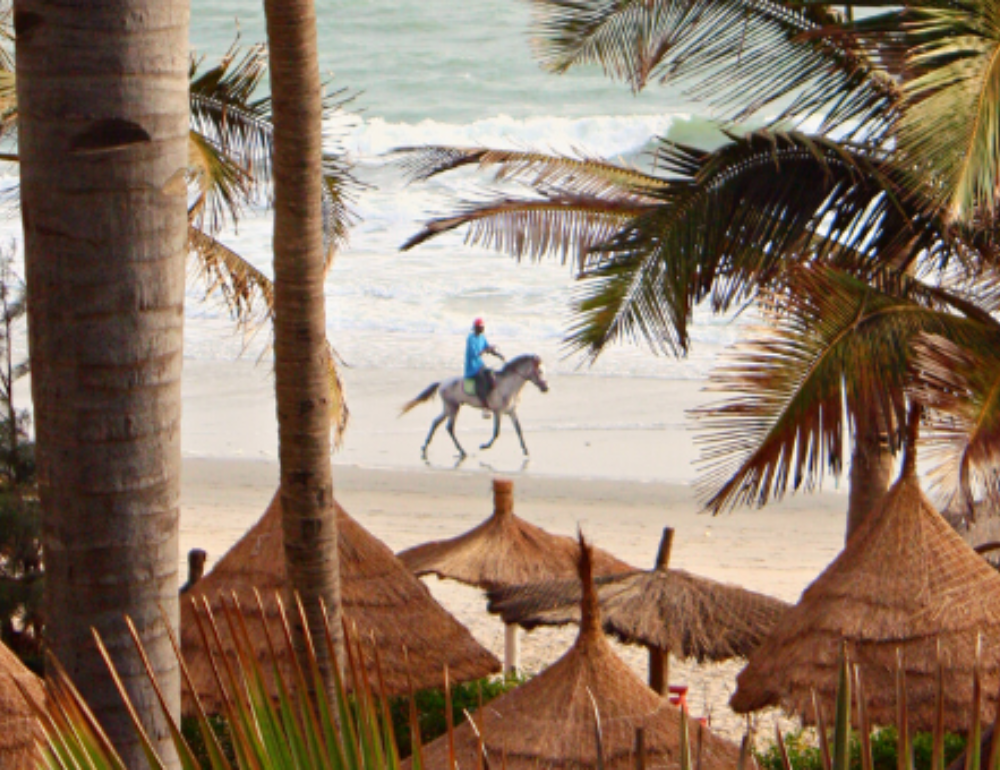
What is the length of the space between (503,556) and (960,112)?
4.67m

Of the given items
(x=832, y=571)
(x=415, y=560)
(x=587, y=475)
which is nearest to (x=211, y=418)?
(x=587, y=475)

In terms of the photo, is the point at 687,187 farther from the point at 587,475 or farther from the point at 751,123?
the point at 751,123

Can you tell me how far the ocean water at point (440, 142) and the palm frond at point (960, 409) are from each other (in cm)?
1189

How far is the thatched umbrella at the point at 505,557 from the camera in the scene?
352 inches

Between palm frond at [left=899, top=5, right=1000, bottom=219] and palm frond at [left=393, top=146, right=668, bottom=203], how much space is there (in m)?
1.96

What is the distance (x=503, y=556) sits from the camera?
9125 mm

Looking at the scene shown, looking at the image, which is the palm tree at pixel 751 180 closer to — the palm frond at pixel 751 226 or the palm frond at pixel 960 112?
the palm frond at pixel 751 226

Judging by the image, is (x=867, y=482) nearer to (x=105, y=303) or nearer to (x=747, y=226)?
(x=747, y=226)

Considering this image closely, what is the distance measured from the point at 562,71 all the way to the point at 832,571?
3.46 meters

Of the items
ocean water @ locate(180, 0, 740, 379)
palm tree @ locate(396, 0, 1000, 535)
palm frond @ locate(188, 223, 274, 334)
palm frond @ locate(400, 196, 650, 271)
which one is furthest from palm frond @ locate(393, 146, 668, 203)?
ocean water @ locate(180, 0, 740, 379)

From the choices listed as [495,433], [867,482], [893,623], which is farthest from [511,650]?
[495,433]

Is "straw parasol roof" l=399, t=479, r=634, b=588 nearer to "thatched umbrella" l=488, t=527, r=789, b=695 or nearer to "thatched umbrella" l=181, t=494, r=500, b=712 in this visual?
"thatched umbrella" l=181, t=494, r=500, b=712

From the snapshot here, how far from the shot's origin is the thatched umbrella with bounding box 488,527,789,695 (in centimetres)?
696

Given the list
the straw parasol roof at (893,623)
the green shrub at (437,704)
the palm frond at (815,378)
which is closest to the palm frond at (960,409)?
the palm frond at (815,378)
